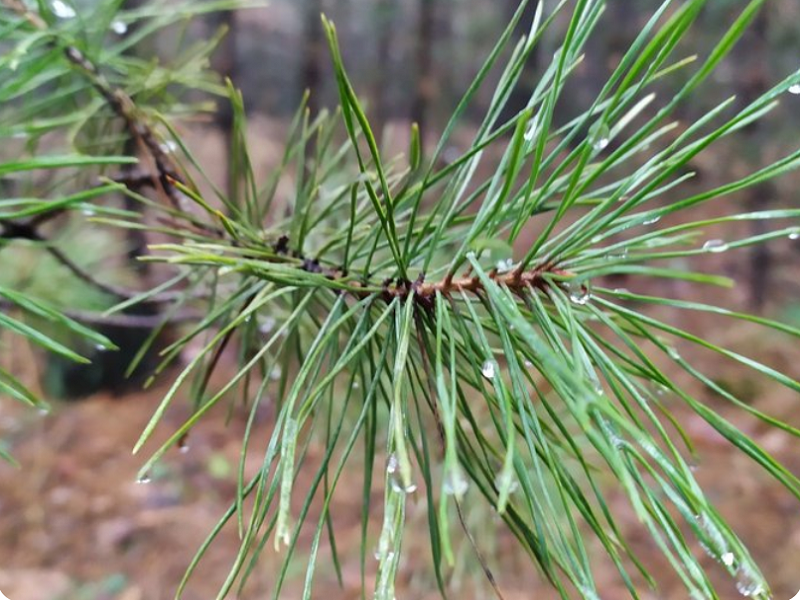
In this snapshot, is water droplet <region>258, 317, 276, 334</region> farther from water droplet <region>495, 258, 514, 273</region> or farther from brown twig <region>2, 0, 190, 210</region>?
water droplet <region>495, 258, 514, 273</region>

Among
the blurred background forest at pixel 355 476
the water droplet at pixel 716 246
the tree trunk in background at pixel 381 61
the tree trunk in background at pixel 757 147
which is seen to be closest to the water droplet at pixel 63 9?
the blurred background forest at pixel 355 476

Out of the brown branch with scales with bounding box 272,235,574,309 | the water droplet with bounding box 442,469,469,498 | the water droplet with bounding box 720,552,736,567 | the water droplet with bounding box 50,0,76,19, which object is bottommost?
the water droplet with bounding box 720,552,736,567

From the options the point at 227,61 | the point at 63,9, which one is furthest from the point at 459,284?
the point at 227,61

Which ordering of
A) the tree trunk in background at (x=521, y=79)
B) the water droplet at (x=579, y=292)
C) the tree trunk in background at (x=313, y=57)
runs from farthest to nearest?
the tree trunk in background at (x=521, y=79)
the tree trunk in background at (x=313, y=57)
the water droplet at (x=579, y=292)

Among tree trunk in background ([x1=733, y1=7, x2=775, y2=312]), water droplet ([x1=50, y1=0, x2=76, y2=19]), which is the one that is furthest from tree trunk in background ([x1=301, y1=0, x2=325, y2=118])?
water droplet ([x1=50, y1=0, x2=76, y2=19])

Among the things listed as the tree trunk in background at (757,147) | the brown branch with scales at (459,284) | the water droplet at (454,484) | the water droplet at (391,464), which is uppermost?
the tree trunk in background at (757,147)

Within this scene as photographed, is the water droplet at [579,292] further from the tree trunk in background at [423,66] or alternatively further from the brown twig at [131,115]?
the tree trunk in background at [423,66]

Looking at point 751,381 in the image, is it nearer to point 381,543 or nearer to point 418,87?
point 418,87

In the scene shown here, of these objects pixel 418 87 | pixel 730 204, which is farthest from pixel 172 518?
pixel 730 204
